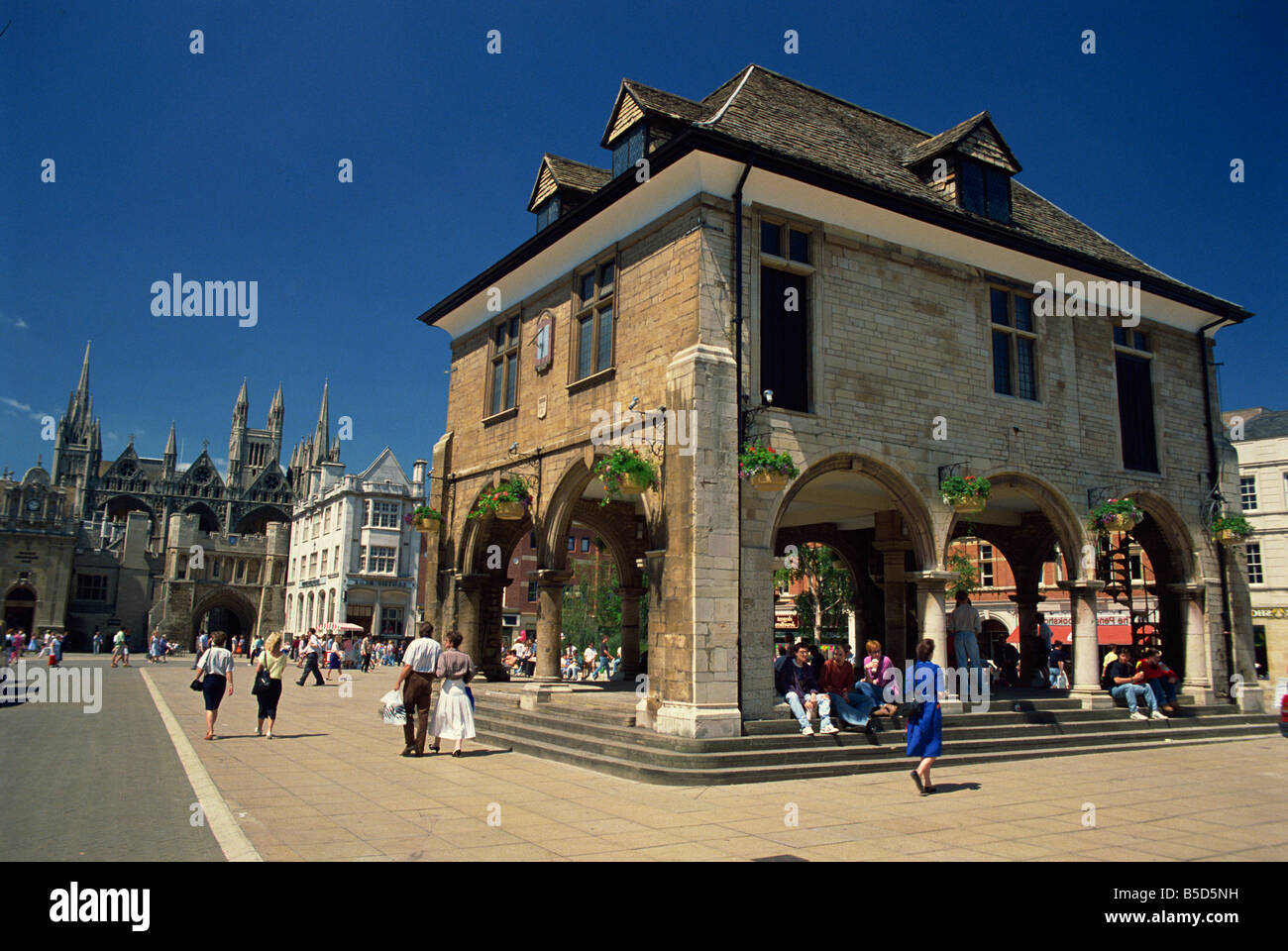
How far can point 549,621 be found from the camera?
14.9 metres

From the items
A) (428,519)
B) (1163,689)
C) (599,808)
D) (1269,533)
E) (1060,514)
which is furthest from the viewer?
(1269,533)

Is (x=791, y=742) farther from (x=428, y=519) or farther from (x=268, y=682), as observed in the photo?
(x=428, y=519)

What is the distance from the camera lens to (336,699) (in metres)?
22.3

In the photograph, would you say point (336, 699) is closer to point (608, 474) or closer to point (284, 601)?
point (608, 474)

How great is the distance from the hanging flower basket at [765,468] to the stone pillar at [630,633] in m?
9.16

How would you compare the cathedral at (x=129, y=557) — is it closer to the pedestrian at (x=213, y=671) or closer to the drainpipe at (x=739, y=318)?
the pedestrian at (x=213, y=671)

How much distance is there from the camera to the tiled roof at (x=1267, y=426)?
38094 millimetres

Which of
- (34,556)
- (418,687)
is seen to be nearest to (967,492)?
(418,687)

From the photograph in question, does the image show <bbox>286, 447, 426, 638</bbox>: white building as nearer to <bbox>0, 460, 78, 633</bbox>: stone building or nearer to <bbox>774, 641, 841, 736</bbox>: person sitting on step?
<bbox>0, 460, 78, 633</bbox>: stone building

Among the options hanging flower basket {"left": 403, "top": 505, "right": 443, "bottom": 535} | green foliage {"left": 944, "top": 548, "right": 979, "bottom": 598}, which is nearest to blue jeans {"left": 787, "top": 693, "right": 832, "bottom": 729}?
hanging flower basket {"left": 403, "top": 505, "right": 443, "bottom": 535}

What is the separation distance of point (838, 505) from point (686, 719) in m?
8.37

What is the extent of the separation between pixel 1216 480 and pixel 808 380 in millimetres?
10622

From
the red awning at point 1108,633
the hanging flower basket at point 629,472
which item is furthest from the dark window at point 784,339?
the red awning at point 1108,633
